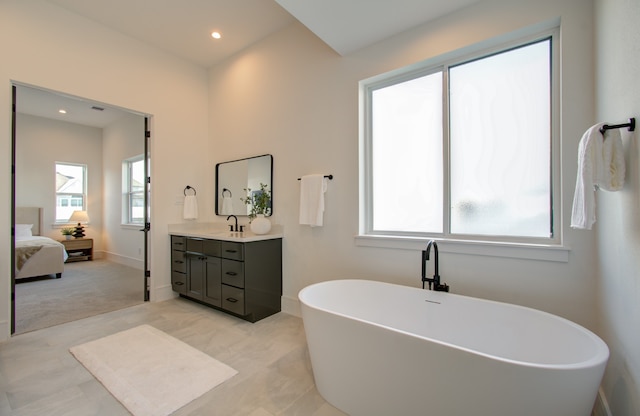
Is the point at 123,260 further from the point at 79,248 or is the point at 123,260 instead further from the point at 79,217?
the point at 79,217

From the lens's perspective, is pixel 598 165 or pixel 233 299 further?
pixel 233 299

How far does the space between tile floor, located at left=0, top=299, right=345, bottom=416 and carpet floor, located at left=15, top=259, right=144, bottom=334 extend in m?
0.29

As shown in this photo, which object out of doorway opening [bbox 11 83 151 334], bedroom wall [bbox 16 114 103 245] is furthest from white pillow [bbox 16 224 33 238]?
bedroom wall [bbox 16 114 103 245]

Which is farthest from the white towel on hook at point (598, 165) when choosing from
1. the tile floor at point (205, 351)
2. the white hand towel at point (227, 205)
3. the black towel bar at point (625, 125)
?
the white hand towel at point (227, 205)

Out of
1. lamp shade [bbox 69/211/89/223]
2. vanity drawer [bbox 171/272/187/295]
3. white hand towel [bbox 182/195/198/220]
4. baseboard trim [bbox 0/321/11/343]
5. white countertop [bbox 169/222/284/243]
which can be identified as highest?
white hand towel [bbox 182/195/198/220]

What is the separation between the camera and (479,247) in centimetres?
200

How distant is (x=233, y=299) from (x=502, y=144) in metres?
2.76

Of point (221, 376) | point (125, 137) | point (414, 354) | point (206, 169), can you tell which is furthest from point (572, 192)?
point (125, 137)

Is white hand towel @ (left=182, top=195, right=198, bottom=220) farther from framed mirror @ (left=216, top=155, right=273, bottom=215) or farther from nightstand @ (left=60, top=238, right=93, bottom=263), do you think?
nightstand @ (left=60, top=238, right=93, bottom=263)

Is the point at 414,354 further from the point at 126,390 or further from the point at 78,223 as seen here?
the point at 78,223

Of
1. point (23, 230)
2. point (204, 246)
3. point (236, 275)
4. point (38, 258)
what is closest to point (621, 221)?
point (236, 275)

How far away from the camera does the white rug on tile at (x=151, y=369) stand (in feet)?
5.39

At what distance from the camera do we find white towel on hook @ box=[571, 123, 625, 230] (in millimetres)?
1237

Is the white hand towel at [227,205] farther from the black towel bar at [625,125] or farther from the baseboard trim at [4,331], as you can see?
the black towel bar at [625,125]
